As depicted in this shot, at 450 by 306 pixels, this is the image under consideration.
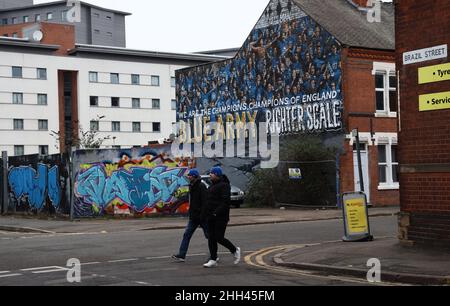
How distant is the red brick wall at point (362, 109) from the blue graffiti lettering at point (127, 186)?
831 centimetres

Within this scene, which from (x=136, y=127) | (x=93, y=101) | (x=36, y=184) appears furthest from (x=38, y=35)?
(x=36, y=184)

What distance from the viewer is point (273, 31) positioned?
34.7 m

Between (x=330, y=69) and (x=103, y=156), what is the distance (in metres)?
11.2

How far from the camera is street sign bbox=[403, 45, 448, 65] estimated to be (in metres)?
13.0

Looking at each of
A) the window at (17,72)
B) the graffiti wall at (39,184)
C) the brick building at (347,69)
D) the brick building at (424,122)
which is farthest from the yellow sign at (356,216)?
the window at (17,72)

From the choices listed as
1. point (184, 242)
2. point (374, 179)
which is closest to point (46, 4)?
point (374, 179)

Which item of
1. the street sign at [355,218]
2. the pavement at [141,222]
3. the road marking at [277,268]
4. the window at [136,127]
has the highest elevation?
the window at [136,127]

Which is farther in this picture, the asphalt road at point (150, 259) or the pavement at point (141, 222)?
the pavement at point (141, 222)

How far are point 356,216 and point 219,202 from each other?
4.80 m

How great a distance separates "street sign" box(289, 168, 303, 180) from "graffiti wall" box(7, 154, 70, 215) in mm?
9846

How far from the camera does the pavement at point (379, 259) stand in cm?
1045

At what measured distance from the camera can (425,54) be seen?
1348 centimetres

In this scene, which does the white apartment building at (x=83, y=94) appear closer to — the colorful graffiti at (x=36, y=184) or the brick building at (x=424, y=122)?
the colorful graffiti at (x=36, y=184)

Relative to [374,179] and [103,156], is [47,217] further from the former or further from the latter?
[374,179]
